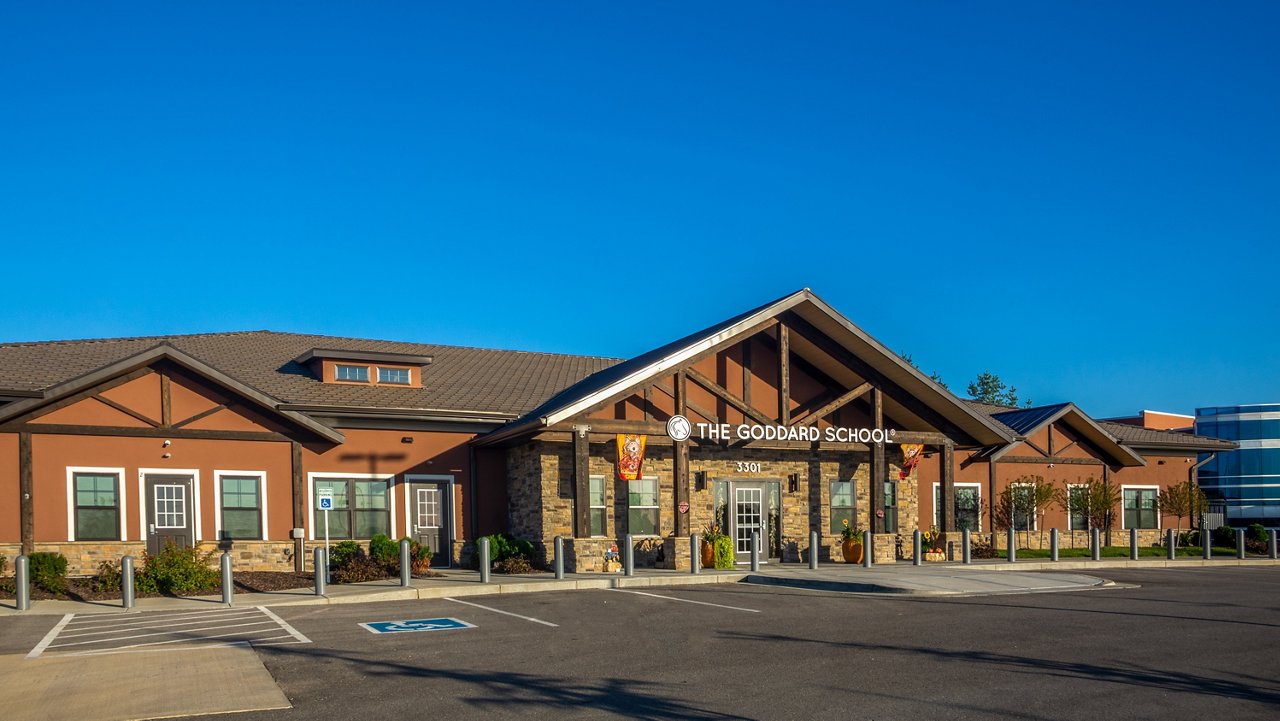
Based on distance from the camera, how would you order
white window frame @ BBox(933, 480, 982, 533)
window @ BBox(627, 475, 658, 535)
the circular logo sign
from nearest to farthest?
the circular logo sign < window @ BBox(627, 475, 658, 535) < white window frame @ BBox(933, 480, 982, 533)

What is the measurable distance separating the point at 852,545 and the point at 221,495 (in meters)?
14.4

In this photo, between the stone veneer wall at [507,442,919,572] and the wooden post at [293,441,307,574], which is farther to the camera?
the stone veneer wall at [507,442,919,572]

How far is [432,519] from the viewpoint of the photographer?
24.9m

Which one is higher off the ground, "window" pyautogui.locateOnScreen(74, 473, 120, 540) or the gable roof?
the gable roof

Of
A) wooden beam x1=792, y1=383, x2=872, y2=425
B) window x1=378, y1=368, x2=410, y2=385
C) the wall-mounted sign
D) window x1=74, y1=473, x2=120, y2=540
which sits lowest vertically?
window x1=74, y1=473, x2=120, y2=540

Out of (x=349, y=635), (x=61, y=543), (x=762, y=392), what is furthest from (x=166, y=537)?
(x=762, y=392)

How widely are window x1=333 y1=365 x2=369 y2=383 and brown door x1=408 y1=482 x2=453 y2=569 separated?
10.4ft

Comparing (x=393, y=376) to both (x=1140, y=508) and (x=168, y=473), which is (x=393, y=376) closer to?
(x=168, y=473)

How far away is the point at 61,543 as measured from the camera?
21109 millimetres

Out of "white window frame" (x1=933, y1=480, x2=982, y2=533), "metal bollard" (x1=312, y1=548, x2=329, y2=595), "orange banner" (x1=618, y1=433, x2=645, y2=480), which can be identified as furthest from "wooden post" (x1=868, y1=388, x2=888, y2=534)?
"metal bollard" (x1=312, y1=548, x2=329, y2=595)

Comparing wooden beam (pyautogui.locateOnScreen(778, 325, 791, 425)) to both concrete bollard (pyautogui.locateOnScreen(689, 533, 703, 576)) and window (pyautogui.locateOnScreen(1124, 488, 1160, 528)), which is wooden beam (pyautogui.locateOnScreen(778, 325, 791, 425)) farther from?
window (pyautogui.locateOnScreen(1124, 488, 1160, 528))

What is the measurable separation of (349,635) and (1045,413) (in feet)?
84.7

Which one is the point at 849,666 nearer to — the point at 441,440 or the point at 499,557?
the point at 499,557

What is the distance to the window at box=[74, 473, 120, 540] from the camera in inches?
848
